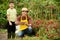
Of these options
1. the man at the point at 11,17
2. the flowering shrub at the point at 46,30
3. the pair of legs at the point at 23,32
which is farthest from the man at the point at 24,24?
the flowering shrub at the point at 46,30

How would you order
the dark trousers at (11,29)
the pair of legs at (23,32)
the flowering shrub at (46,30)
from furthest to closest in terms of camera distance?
the dark trousers at (11,29) → the pair of legs at (23,32) → the flowering shrub at (46,30)

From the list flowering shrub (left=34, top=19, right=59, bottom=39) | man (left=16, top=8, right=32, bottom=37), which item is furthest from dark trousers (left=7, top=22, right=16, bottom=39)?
flowering shrub (left=34, top=19, right=59, bottom=39)

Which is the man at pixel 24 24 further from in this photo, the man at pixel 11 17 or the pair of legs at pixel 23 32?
the man at pixel 11 17

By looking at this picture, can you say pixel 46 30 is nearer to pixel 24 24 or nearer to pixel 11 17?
pixel 24 24

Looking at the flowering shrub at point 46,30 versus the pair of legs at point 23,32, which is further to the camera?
the pair of legs at point 23,32

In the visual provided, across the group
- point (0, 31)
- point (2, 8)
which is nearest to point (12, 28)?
point (0, 31)

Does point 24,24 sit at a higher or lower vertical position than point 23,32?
higher

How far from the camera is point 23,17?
8.96 metres

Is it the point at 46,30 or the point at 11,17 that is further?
the point at 46,30

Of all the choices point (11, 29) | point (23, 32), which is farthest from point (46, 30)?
point (11, 29)

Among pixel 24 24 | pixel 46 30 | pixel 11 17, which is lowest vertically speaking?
pixel 46 30

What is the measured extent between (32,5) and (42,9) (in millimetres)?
570

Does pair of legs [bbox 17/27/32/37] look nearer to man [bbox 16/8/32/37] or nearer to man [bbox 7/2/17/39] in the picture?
man [bbox 16/8/32/37]

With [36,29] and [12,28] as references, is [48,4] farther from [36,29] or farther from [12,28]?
[12,28]
